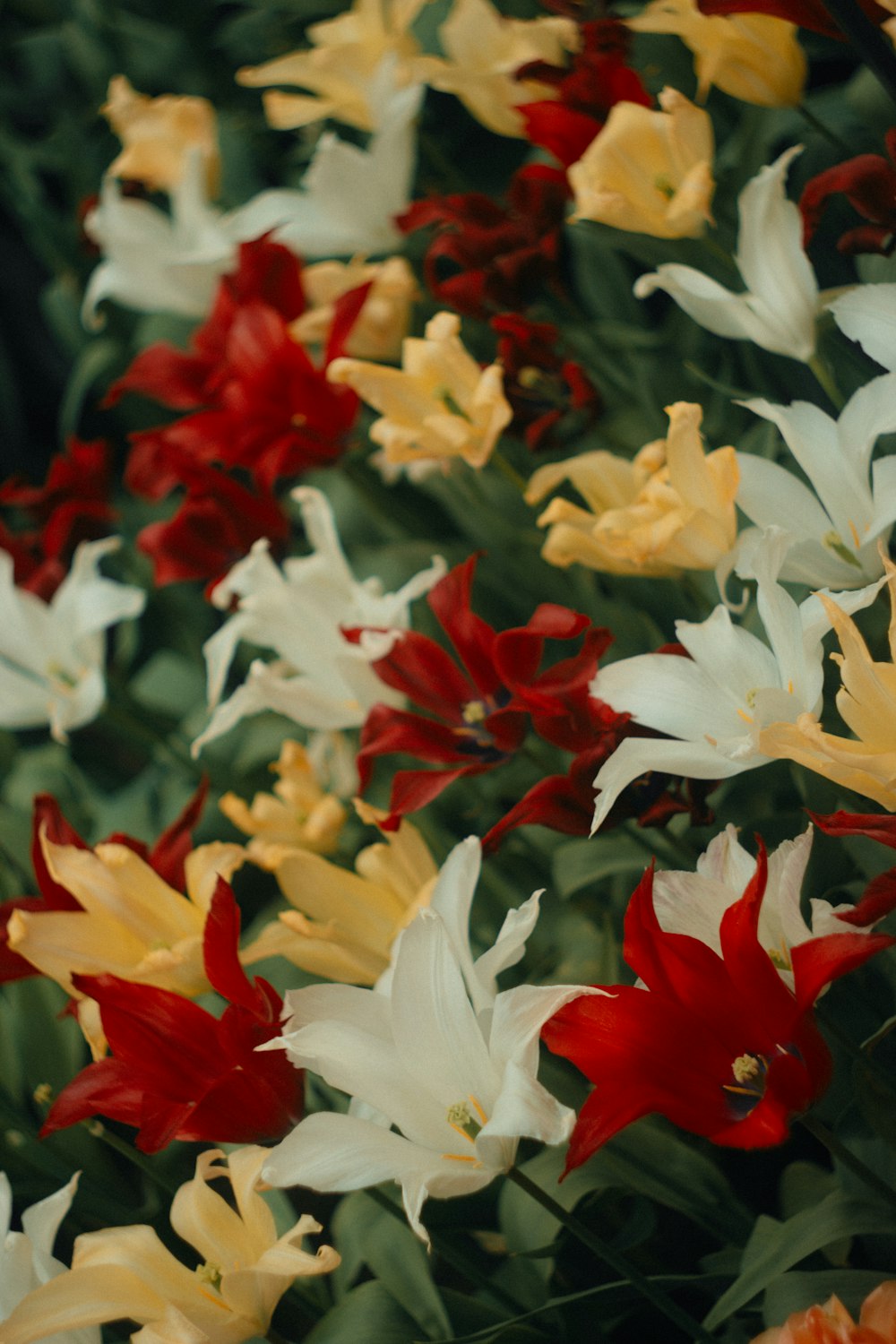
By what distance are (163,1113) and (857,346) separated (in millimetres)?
534

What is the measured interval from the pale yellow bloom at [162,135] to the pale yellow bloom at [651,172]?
508mm

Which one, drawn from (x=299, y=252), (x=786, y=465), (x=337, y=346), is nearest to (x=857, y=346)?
(x=786, y=465)

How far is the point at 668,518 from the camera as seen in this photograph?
0.52 m

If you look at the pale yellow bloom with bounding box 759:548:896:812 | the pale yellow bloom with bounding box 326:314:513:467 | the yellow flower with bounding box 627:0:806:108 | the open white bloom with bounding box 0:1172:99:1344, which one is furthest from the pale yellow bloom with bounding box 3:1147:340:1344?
the yellow flower with bounding box 627:0:806:108

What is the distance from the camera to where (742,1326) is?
0.52 meters

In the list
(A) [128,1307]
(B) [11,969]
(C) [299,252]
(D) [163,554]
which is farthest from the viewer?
(C) [299,252]

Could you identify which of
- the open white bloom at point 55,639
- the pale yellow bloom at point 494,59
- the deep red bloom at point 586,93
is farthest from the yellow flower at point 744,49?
the open white bloom at point 55,639

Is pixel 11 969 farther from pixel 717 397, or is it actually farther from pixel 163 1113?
pixel 717 397

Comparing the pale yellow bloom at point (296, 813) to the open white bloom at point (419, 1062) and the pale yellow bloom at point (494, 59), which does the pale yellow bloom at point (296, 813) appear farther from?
the pale yellow bloom at point (494, 59)

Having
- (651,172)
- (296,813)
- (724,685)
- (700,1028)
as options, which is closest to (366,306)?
(651,172)

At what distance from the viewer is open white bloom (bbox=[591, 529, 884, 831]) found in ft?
1.44

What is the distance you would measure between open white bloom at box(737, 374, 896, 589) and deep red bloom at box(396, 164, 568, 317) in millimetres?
252

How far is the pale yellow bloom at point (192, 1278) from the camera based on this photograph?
1.43 feet

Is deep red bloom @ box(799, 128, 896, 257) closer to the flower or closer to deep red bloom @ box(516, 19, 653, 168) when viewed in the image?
deep red bloom @ box(516, 19, 653, 168)
